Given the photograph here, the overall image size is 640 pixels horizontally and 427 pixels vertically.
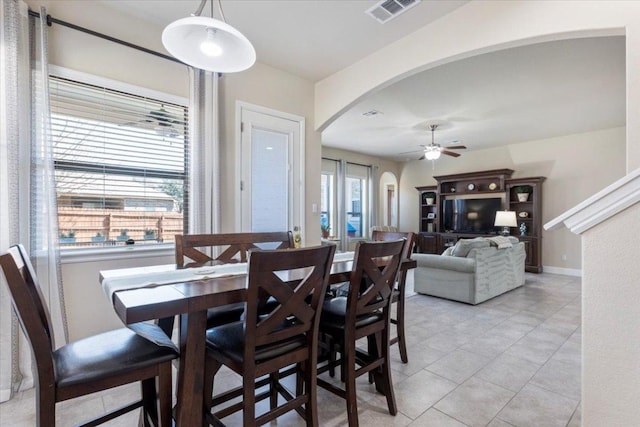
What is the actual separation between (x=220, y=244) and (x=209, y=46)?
52.0 inches

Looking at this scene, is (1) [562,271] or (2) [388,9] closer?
(2) [388,9]

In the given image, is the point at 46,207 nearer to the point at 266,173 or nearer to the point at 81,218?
the point at 81,218

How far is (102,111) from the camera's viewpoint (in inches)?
98.7

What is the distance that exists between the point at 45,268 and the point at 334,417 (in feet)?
7.33

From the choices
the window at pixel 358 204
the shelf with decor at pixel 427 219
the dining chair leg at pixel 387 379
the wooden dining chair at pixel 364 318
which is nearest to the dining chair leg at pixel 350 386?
the wooden dining chair at pixel 364 318

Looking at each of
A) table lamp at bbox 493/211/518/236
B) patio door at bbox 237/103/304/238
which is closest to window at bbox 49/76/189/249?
patio door at bbox 237/103/304/238

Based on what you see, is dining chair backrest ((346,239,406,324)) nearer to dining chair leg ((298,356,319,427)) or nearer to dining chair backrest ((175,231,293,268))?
dining chair leg ((298,356,319,427))

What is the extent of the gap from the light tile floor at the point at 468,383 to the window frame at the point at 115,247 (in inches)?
37.4

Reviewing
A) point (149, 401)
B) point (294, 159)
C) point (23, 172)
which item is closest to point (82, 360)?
point (149, 401)

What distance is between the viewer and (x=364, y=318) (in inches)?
72.0

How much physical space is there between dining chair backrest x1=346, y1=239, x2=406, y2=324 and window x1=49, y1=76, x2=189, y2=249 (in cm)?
198

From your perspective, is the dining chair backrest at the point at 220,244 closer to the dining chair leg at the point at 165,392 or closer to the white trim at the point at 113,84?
the dining chair leg at the point at 165,392

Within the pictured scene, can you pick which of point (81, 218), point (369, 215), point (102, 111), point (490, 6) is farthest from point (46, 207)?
point (369, 215)

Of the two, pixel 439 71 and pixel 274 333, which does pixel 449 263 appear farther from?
pixel 274 333
